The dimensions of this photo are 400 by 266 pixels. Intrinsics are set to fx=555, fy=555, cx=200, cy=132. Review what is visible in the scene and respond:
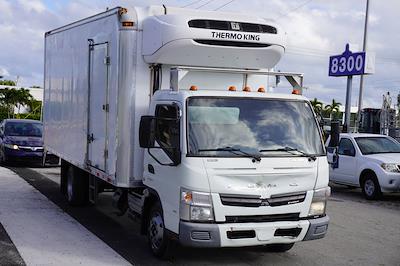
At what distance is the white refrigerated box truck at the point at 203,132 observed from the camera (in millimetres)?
6312

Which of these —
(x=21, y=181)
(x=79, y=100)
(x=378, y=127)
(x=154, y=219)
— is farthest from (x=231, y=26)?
(x=378, y=127)

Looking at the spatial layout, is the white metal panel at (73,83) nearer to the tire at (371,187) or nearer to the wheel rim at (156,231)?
the wheel rim at (156,231)

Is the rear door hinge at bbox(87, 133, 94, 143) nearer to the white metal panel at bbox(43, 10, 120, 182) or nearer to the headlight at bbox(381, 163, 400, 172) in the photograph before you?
the white metal panel at bbox(43, 10, 120, 182)

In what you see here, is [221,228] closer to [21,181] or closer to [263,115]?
[263,115]

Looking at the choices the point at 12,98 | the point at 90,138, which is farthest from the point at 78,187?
the point at 12,98

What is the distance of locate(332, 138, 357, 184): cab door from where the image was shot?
46.6 feet

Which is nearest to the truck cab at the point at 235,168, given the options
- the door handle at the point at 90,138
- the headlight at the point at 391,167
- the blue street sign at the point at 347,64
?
the door handle at the point at 90,138

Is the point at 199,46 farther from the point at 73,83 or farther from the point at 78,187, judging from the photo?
the point at 78,187

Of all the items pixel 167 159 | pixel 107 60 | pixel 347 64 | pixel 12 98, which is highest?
pixel 347 64

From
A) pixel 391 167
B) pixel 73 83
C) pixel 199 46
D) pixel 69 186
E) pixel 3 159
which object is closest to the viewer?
pixel 199 46

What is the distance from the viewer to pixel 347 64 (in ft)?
79.2

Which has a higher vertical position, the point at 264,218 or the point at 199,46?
the point at 199,46

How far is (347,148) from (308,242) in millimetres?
6741

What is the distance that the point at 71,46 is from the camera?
10.2 m
